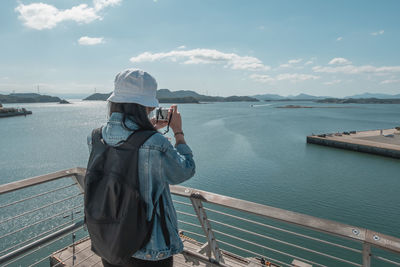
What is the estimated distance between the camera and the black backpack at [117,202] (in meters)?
1.02

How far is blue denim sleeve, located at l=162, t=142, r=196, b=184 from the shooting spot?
1.06 metres

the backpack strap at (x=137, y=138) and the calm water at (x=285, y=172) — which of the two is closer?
the backpack strap at (x=137, y=138)

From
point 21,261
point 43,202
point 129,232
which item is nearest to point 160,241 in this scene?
point 129,232

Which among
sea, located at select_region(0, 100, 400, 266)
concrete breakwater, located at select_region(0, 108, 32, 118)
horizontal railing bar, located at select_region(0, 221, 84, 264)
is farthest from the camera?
concrete breakwater, located at select_region(0, 108, 32, 118)

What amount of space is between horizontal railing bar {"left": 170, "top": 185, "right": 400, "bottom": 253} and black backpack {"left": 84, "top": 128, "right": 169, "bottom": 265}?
669 mm

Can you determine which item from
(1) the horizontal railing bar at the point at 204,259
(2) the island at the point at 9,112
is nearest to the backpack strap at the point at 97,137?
(1) the horizontal railing bar at the point at 204,259

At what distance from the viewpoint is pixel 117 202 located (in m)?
1.02

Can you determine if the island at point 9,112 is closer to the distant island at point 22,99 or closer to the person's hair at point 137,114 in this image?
the person's hair at point 137,114

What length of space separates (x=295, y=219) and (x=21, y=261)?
10403 mm

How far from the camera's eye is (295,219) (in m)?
1.44

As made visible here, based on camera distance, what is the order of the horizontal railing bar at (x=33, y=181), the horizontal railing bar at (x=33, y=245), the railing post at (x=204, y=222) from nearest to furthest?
the horizontal railing bar at (x=33, y=245)
the railing post at (x=204, y=222)
the horizontal railing bar at (x=33, y=181)

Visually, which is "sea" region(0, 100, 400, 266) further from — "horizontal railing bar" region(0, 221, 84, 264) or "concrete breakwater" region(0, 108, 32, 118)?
"concrete breakwater" region(0, 108, 32, 118)

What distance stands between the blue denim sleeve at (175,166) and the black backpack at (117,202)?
0.36 ft

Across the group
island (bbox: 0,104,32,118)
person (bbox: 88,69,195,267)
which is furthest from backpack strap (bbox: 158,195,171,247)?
island (bbox: 0,104,32,118)
